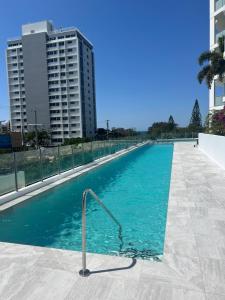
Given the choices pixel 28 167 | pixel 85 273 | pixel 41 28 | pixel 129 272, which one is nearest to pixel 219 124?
pixel 28 167

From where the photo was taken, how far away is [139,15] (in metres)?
15.9

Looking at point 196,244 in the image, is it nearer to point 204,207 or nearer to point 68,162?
point 204,207

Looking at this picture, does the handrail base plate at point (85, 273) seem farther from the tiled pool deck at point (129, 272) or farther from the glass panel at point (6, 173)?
the glass panel at point (6, 173)

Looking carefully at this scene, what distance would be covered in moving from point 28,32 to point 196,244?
263ft

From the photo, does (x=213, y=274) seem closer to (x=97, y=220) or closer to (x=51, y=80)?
(x=97, y=220)

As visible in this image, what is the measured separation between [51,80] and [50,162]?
64.5 metres

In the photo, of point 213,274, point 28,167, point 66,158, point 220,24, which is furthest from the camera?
point 220,24

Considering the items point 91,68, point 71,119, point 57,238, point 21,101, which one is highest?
point 91,68

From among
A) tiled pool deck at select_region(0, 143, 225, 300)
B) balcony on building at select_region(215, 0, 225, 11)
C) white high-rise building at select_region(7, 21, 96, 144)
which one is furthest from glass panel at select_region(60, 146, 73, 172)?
white high-rise building at select_region(7, 21, 96, 144)

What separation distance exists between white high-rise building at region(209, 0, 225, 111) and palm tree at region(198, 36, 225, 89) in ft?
5.58

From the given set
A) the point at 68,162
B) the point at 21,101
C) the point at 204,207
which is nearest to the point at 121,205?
the point at 204,207

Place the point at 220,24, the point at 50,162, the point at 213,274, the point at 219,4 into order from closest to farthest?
the point at 213,274, the point at 50,162, the point at 219,4, the point at 220,24

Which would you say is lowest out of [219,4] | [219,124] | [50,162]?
[50,162]

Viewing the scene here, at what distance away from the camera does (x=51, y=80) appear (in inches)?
2719
